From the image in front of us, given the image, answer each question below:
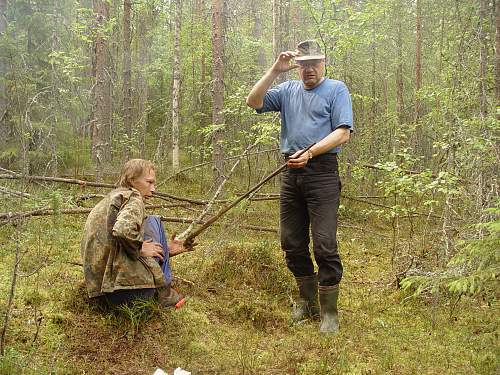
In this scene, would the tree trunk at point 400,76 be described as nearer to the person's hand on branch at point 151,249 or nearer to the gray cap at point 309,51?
the gray cap at point 309,51

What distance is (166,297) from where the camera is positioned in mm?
4324

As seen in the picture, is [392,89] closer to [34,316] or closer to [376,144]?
[376,144]

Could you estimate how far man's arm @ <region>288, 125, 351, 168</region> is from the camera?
3.96m

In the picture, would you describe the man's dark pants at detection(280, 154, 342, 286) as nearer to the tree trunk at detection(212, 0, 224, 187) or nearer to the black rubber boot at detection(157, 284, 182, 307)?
the black rubber boot at detection(157, 284, 182, 307)

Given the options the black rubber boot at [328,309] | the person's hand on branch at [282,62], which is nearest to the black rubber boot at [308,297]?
the black rubber boot at [328,309]

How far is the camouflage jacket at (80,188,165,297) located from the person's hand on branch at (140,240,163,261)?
42mm

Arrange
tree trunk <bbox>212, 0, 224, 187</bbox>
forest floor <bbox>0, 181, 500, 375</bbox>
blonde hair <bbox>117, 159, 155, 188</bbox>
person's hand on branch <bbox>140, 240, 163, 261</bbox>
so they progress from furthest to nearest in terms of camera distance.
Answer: tree trunk <bbox>212, 0, 224, 187</bbox>
blonde hair <bbox>117, 159, 155, 188</bbox>
person's hand on branch <bbox>140, 240, 163, 261</bbox>
forest floor <bbox>0, 181, 500, 375</bbox>

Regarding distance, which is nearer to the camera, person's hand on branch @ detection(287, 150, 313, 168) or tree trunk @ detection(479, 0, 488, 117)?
person's hand on branch @ detection(287, 150, 313, 168)

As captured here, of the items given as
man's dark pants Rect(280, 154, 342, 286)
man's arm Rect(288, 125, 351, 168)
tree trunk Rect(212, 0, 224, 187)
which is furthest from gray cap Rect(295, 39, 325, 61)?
tree trunk Rect(212, 0, 224, 187)

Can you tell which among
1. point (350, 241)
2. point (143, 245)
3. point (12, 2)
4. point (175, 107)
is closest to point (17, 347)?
point (143, 245)

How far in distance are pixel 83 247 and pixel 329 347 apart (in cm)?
224

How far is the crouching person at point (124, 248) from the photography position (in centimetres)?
370

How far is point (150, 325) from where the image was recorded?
3.92m

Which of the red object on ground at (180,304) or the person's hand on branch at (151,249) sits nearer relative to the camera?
the person's hand on branch at (151,249)
